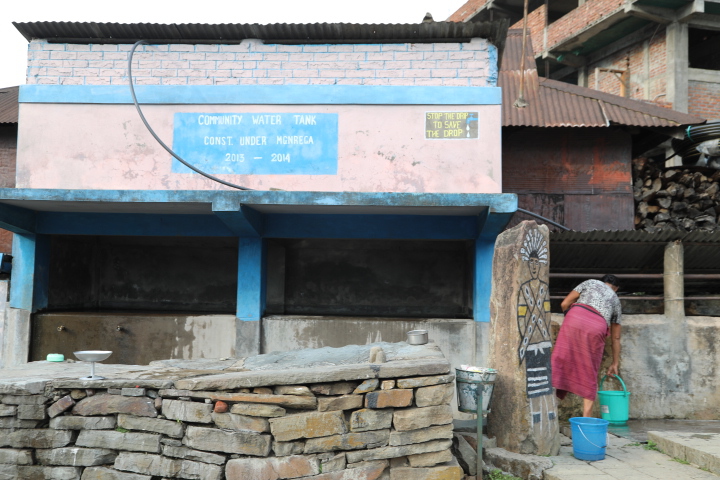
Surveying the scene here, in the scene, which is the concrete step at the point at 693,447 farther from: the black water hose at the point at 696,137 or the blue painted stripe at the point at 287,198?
the black water hose at the point at 696,137

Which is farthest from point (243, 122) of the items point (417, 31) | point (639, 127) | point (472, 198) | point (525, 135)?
point (639, 127)

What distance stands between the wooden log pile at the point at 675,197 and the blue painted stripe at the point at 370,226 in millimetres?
5008

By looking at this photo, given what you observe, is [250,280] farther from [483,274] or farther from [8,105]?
[8,105]

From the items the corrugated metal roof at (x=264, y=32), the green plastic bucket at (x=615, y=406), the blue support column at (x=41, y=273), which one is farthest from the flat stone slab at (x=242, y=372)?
the corrugated metal roof at (x=264, y=32)

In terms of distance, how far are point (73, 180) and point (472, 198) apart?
17.6 feet

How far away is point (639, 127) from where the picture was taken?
10.4 m

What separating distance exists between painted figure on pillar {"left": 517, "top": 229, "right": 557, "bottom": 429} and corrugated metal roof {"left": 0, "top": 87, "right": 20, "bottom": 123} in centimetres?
932

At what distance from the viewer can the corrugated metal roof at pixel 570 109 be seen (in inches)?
403

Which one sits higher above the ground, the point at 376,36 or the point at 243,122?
the point at 376,36

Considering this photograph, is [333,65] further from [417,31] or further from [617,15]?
[617,15]

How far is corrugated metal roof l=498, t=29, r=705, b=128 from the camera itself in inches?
403

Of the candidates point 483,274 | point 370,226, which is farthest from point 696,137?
point 370,226

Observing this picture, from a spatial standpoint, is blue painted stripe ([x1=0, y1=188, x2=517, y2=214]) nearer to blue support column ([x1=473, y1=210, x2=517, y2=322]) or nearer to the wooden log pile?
blue support column ([x1=473, y1=210, x2=517, y2=322])

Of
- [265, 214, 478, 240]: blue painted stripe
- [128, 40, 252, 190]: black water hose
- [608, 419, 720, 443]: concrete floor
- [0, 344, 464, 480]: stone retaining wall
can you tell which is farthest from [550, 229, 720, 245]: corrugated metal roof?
[128, 40, 252, 190]: black water hose
